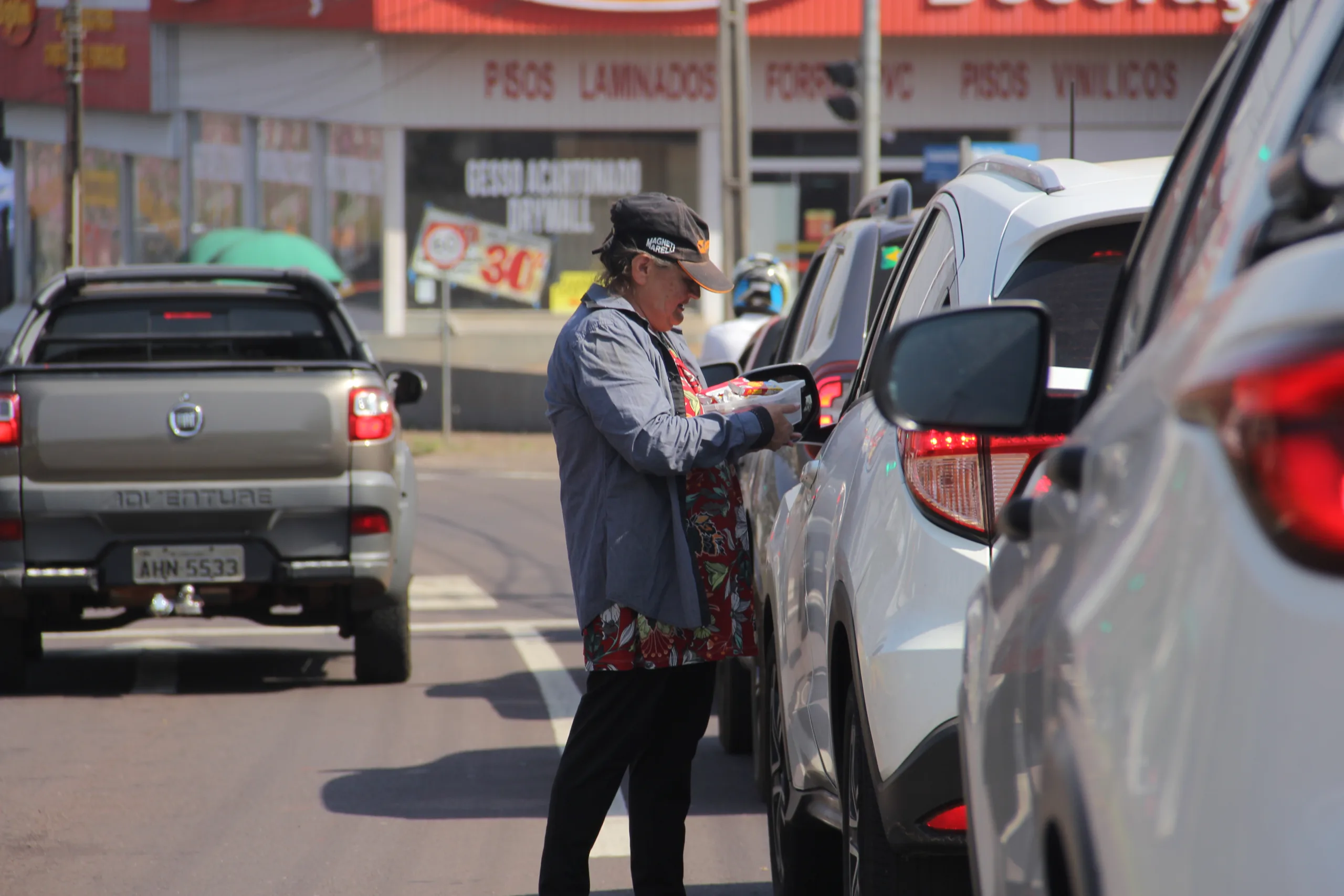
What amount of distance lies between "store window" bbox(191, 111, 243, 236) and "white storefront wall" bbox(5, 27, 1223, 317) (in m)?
1.15

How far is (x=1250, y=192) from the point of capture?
5.70 ft

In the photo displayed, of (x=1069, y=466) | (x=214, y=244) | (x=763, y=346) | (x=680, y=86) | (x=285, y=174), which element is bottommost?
(x=1069, y=466)

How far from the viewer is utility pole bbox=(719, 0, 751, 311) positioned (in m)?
22.0

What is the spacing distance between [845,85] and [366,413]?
1297 cm

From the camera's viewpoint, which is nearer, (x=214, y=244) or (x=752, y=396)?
(x=752, y=396)

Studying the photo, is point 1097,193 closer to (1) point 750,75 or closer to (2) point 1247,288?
(2) point 1247,288

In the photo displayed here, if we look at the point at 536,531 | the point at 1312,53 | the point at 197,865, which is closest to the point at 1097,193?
the point at 1312,53

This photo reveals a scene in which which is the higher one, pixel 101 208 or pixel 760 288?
pixel 101 208

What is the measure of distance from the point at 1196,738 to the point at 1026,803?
66 centimetres

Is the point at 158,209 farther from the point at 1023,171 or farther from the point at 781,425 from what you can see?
the point at 1023,171

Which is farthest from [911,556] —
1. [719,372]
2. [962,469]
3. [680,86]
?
[680,86]

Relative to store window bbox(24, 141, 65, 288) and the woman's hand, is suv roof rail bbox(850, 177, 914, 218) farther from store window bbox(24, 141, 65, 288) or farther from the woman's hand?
store window bbox(24, 141, 65, 288)

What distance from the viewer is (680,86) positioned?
28.9 m

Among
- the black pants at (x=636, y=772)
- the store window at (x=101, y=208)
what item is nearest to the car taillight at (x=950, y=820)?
the black pants at (x=636, y=772)
